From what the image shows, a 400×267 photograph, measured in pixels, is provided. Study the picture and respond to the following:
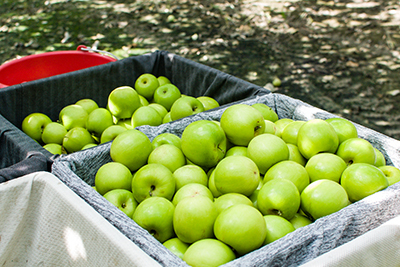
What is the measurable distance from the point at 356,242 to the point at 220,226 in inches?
17.3

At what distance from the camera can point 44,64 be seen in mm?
2912

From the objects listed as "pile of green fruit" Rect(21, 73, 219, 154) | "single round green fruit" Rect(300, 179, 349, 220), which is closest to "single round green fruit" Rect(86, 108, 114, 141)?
"pile of green fruit" Rect(21, 73, 219, 154)

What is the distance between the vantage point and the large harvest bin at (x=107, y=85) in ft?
7.48

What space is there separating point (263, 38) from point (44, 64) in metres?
3.90

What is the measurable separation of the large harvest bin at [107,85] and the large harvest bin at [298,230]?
1.01m

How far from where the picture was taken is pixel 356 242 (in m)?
1.03

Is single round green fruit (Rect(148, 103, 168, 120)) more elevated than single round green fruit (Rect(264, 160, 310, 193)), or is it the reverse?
single round green fruit (Rect(264, 160, 310, 193))

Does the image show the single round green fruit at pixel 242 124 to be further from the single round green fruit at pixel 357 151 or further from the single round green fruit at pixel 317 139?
the single round green fruit at pixel 357 151

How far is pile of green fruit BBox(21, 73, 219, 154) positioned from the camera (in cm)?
200

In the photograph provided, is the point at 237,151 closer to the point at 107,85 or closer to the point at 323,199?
the point at 323,199

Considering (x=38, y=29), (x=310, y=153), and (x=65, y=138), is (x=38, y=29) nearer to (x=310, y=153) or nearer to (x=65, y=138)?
(x=65, y=138)

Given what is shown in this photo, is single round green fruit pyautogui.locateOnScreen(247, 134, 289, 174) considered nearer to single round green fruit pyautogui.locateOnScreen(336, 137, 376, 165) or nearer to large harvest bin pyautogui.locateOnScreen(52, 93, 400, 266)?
single round green fruit pyautogui.locateOnScreen(336, 137, 376, 165)

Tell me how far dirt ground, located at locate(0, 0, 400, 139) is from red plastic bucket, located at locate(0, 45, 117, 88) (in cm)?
208

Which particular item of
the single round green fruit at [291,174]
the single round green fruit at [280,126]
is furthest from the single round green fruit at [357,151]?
the single round green fruit at [280,126]
